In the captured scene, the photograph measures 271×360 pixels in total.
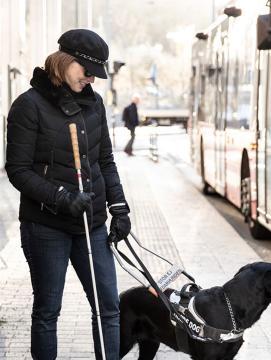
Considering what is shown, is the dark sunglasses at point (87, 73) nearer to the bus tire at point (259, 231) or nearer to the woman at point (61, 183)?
the woman at point (61, 183)

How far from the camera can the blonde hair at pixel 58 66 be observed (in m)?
4.28

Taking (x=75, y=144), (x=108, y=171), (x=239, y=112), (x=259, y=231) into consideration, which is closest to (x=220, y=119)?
(x=239, y=112)

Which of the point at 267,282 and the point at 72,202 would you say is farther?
the point at 267,282

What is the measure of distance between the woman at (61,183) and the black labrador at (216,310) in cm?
20

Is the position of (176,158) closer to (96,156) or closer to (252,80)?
(252,80)

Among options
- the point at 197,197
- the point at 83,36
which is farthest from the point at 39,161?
the point at 197,197

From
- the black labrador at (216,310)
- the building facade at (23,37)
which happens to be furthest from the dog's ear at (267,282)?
the building facade at (23,37)

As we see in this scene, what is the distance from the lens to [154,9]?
10831 centimetres

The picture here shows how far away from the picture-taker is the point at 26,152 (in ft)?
13.9

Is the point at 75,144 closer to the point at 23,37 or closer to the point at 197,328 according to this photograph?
the point at 197,328

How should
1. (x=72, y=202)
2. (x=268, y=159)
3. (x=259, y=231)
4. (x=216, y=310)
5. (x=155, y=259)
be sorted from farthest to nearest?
1. (x=259, y=231)
2. (x=268, y=159)
3. (x=155, y=259)
4. (x=216, y=310)
5. (x=72, y=202)

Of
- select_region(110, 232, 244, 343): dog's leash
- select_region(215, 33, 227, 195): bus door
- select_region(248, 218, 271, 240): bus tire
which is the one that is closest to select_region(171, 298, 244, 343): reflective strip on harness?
select_region(110, 232, 244, 343): dog's leash

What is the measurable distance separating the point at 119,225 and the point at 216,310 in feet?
2.28

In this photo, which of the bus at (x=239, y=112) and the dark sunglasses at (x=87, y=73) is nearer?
the dark sunglasses at (x=87, y=73)
